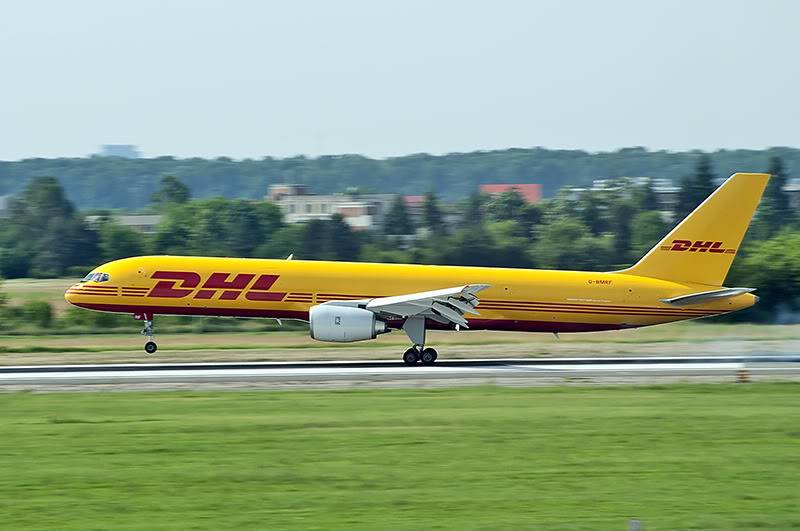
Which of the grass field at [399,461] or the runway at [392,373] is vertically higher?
the grass field at [399,461]

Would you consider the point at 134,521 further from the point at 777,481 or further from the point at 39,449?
the point at 777,481

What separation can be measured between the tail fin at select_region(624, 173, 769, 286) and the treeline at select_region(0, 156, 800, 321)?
11.0m

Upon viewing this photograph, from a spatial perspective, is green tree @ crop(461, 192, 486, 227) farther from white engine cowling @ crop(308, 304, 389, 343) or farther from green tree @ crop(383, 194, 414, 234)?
white engine cowling @ crop(308, 304, 389, 343)

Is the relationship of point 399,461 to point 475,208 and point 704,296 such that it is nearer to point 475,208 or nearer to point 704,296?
point 704,296

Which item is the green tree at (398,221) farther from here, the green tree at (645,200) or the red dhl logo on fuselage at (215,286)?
the red dhl logo on fuselage at (215,286)

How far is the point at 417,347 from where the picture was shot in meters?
36.1

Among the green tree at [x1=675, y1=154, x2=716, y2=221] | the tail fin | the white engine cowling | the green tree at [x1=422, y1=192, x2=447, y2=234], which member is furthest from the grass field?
the green tree at [x1=422, y1=192, x2=447, y2=234]

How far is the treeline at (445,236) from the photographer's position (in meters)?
62.0

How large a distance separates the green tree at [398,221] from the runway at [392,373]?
228ft

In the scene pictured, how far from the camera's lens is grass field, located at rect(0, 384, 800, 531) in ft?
50.2

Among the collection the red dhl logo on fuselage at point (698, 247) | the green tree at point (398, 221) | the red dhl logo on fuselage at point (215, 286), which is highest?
the red dhl logo on fuselage at point (698, 247)

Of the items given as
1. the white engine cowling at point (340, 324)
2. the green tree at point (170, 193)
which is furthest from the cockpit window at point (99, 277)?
the green tree at point (170, 193)

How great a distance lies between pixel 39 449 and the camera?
66.3ft

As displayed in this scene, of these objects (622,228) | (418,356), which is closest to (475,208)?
Answer: (622,228)
